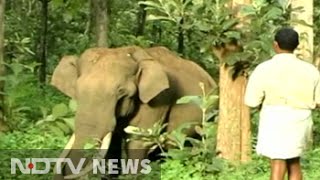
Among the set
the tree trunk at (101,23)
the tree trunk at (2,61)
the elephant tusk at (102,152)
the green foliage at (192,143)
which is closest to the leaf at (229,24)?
the green foliage at (192,143)

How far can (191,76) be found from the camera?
1040 centimetres

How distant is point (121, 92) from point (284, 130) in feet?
8.78

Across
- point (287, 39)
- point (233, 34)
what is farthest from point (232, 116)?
point (287, 39)

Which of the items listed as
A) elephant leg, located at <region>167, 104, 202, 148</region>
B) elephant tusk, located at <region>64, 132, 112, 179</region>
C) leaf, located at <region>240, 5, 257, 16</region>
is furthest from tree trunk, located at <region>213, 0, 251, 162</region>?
elephant tusk, located at <region>64, 132, 112, 179</region>

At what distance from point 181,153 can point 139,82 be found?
1.07 metres

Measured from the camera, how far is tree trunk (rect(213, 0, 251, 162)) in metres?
8.59

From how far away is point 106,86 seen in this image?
29.2 ft

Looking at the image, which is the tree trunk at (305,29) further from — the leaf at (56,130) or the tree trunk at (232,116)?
the leaf at (56,130)

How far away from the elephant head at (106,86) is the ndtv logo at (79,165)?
0.18 meters

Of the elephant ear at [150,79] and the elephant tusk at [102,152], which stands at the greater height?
the elephant ear at [150,79]

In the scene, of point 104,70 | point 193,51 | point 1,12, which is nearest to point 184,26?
point 104,70

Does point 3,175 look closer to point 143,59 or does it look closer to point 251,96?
A: point 143,59

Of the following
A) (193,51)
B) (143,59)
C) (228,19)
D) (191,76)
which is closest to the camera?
(228,19)

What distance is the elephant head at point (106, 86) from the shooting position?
8891 mm
